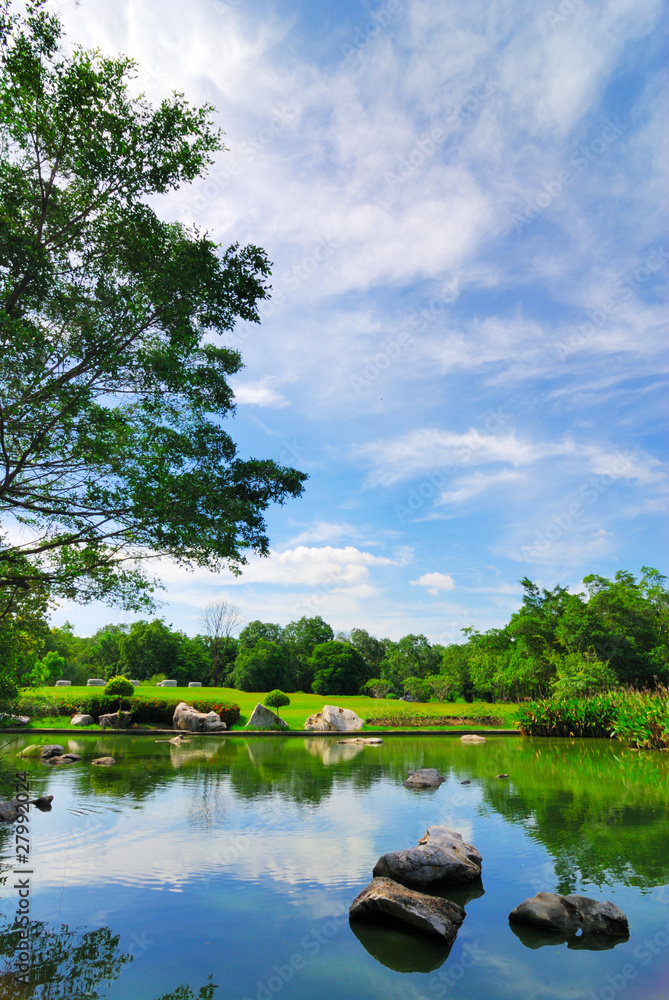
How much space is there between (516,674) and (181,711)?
721 inches

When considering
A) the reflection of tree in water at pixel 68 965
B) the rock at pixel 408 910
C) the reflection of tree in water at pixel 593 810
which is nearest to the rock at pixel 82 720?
the reflection of tree in water at pixel 593 810

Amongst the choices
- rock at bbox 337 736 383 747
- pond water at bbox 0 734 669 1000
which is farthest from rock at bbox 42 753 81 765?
rock at bbox 337 736 383 747

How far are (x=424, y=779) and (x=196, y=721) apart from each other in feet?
48.9

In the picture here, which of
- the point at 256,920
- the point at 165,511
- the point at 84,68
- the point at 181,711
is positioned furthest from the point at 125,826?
the point at 181,711

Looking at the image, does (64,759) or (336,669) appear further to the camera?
(336,669)

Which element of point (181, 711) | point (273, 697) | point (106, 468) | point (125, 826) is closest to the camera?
point (106, 468)

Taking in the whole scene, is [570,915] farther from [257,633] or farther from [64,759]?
[257,633]

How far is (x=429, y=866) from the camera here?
607 centimetres

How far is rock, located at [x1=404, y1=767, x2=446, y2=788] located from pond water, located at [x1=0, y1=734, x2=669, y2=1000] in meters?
0.33

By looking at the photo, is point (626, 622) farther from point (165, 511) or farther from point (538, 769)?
point (165, 511)

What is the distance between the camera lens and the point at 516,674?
104 feet

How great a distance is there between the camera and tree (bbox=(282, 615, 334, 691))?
1845 inches

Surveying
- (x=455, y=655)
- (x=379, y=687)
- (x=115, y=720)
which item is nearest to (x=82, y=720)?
(x=115, y=720)

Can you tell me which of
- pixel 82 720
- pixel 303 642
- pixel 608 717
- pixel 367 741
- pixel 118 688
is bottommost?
pixel 367 741
